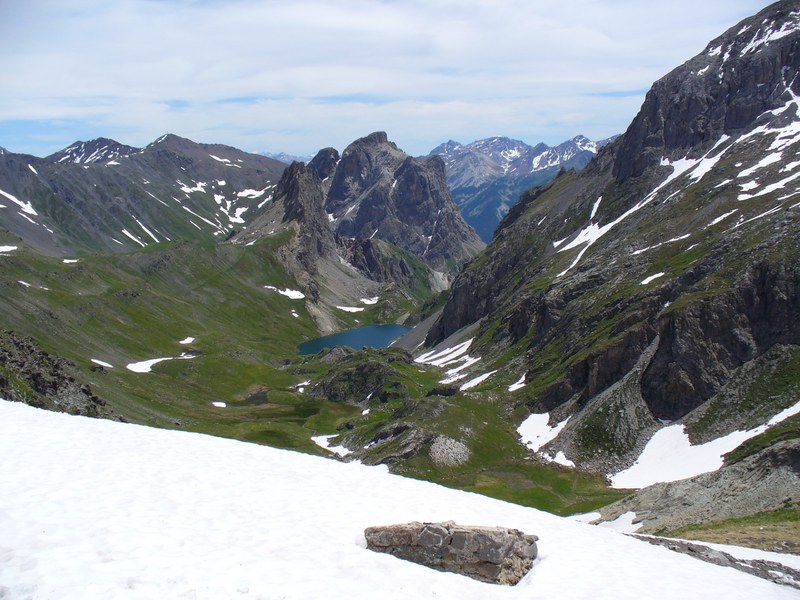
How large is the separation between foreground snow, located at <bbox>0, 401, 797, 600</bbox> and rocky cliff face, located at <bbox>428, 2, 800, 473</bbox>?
58.3m

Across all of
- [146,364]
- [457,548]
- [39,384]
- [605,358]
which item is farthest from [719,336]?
[146,364]

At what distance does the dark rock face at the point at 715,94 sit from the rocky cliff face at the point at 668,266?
1.25ft

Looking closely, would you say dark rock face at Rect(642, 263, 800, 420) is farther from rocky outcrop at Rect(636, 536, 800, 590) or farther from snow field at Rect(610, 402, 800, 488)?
rocky outcrop at Rect(636, 536, 800, 590)

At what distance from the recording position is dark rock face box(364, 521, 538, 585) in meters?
19.5

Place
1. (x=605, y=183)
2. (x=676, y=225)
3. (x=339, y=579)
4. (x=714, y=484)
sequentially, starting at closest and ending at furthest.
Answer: (x=339, y=579) → (x=714, y=484) → (x=676, y=225) → (x=605, y=183)

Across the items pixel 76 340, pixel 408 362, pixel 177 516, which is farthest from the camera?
pixel 408 362

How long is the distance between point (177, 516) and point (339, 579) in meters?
6.14

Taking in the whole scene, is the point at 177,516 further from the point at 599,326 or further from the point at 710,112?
the point at 710,112

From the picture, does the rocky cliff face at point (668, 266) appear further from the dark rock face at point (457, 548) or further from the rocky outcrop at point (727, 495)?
the dark rock face at point (457, 548)

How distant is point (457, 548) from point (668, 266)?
329 ft

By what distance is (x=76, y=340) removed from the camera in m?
141

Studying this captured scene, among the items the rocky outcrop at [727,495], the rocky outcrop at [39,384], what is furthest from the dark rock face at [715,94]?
the rocky outcrop at [39,384]

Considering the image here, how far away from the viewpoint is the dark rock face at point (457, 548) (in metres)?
19.5

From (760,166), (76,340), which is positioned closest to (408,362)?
(76,340)
